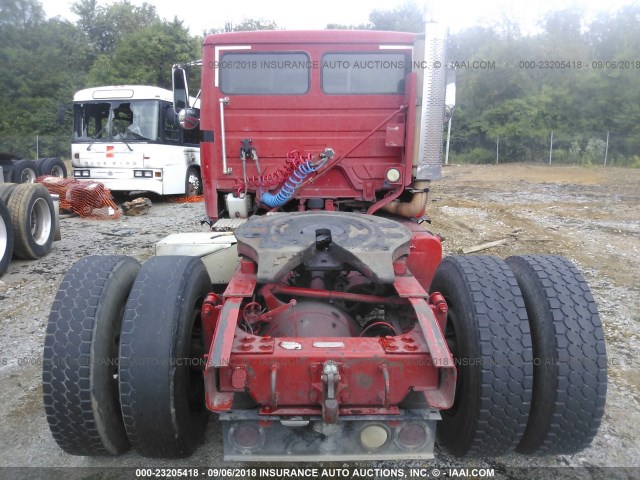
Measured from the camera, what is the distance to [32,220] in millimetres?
7480

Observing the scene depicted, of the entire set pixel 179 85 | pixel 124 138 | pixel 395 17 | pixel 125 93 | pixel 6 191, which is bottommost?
pixel 6 191

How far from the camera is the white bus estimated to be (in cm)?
1177

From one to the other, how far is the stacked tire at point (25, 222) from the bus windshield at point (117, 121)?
4555 millimetres

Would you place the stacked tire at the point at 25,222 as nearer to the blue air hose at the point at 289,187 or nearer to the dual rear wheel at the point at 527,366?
the blue air hose at the point at 289,187

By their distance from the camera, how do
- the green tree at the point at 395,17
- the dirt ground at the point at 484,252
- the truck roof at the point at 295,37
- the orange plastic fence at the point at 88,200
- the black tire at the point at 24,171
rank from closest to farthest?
the dirt ground at the point at 484,252 < the truck roof at the point at 295,37 < the orange plastic fence at the point at 88,200 < the black tire at the point at 24,171 < the green tree at the point at 395,17

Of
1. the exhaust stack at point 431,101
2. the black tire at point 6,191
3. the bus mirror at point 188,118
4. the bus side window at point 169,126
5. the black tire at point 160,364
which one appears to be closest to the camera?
the black tire at point 160,364

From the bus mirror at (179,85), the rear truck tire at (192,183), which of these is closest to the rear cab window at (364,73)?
the bus mirror at (179,85)

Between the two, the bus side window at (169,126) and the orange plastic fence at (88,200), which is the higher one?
the bus side window at (169,126)

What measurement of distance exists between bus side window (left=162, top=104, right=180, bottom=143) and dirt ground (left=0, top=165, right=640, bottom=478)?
169 centimetres

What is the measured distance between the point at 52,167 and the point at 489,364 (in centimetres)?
1505

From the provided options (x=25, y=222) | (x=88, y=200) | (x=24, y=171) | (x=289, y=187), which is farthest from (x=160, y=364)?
(x=24, y=171)

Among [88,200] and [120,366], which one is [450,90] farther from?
[88,200]

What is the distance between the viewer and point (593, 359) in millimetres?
2471

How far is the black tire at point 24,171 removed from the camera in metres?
12.9
